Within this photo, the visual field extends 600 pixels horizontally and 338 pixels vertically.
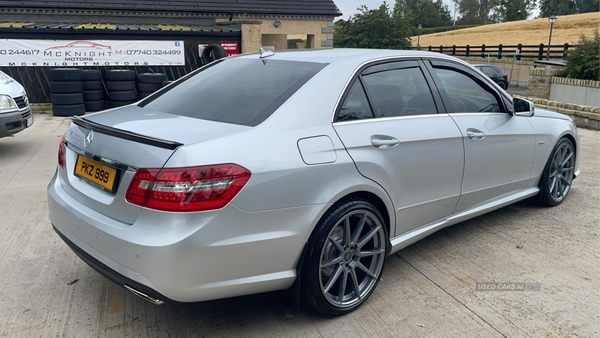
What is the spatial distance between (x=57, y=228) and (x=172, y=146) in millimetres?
1135

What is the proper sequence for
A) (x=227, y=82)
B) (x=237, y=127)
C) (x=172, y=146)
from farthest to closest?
(x=227, y=82)
(x=237, y=127)
(x=172, y=146)

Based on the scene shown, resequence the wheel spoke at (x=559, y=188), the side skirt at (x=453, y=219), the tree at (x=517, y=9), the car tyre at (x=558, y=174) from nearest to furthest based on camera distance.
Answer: the side skirt at (x=453, y=219) → the car tyre at (x=558, y=174) → the wheel spoke at (x=559, y=188) → the tree at (x=517, y=9)

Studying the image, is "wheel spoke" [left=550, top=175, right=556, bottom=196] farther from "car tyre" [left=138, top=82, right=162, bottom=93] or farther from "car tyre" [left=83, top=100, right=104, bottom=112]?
"car tyre" [left=83, top=100, right=104, bottom=112]

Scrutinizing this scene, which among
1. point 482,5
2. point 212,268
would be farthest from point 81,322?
point 482,5

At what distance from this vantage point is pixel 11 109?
23.4ft

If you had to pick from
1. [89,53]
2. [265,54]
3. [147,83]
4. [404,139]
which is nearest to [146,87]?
[147,83]

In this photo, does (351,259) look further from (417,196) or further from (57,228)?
(57,228)

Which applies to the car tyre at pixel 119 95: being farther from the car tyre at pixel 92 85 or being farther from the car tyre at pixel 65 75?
the car tyre at pixel 65 75

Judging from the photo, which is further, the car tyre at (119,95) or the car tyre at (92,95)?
the car tyre at (119,95)

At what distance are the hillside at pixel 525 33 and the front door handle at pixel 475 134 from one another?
4768 cm

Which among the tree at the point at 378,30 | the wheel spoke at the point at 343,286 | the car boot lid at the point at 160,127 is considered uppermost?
the tree at the point at 378,30

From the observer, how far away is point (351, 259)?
10.3 ft

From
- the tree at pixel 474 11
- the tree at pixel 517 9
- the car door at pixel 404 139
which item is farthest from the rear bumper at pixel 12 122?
the tree at pixel 474 11

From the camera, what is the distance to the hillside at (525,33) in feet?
163
